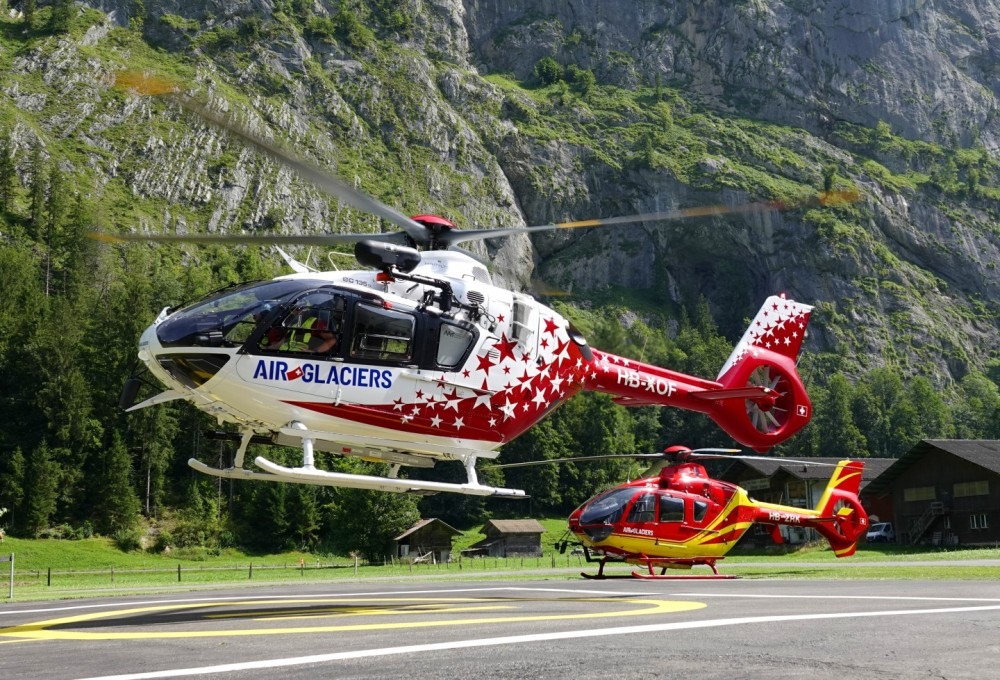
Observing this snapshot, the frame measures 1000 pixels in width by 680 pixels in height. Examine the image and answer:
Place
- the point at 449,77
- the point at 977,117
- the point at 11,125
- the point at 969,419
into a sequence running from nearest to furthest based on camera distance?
1. the point at 11,125
2. the point at 969,419
3. the point at 449,77
4. the point at 977,117

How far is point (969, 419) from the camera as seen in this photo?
137 m

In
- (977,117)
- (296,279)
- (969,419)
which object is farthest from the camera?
(977,117)

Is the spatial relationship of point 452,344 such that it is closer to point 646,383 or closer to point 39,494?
point 646,383

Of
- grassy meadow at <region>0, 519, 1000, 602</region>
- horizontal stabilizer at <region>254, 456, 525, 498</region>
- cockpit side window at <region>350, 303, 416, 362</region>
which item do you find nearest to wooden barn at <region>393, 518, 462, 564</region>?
grassy meadow at <region>0, 519, 1000, 602</region>

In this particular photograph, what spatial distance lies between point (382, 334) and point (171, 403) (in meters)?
66.4

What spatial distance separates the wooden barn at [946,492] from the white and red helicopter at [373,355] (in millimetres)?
47957

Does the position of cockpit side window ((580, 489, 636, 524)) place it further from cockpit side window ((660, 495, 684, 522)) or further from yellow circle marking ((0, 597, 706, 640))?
yellow circle marking ((0, 597, 706, 640))

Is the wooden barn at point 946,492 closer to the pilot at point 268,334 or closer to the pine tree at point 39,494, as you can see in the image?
the pilot at point 268,334

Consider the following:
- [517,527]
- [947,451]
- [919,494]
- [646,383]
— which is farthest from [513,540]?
[646,383]

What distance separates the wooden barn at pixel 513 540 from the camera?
2864 inches

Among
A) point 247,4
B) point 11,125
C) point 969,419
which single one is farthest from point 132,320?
point 969,419

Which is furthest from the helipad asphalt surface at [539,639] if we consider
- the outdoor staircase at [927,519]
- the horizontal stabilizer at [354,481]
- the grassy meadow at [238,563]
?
the outdoor staircase at [927,519]

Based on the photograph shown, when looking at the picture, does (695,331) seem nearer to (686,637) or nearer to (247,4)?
(247,4)

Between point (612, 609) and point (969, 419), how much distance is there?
5475 inches
